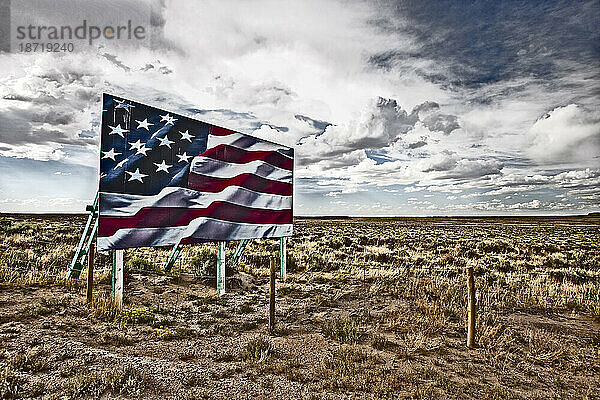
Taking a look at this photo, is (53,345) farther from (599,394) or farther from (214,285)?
(599,394)

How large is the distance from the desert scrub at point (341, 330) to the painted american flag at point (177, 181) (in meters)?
4.54

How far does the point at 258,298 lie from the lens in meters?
11.6

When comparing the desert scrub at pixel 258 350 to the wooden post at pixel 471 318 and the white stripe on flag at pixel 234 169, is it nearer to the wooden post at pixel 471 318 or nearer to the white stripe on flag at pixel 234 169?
the wooden post at pixel 471 318

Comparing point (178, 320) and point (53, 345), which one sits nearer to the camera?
point (53, 345)

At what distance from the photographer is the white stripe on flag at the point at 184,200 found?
892cm

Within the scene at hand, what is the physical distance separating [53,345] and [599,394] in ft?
28.0

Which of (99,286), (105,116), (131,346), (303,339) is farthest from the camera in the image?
(99,286)

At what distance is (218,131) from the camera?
1188 centimetres

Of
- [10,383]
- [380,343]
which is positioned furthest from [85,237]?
[380,343]

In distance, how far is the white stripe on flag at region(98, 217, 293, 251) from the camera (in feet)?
29.7

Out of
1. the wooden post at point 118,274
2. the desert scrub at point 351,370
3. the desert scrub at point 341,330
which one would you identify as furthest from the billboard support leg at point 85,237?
the desert scrub at point 351,370

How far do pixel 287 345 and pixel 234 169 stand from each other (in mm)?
6484

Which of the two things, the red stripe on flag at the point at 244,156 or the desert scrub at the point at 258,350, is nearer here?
the desert scrub at the point at 258,350

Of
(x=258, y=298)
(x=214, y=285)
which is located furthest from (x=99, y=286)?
(x=258, y=298)
